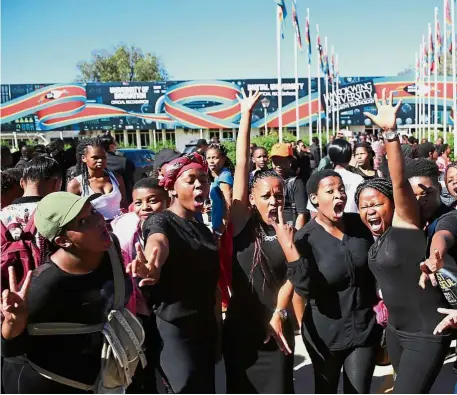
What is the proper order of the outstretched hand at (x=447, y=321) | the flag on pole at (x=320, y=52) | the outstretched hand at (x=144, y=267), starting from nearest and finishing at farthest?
1. the outstretched hand at (x=144, y=267)
2. the outstretched hand at (x=447, y=321)
3. the flag on pole at (x=320, y=52)

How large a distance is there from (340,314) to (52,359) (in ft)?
5.57

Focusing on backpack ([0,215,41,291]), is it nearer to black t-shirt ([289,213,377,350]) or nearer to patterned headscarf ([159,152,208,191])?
patterned headscarf ([159,152,208,191])

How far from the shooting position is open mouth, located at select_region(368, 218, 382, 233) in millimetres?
3072

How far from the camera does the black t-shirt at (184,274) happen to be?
2871 millimetres

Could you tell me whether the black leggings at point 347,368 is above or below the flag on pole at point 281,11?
below

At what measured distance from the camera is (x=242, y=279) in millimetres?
3180

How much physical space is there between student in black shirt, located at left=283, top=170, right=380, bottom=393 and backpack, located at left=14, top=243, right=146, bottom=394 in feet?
3.39

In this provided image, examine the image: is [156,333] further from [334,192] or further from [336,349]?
[334,192]

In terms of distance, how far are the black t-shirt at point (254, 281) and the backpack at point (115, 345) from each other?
77cm

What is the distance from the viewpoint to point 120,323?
8.21 feet

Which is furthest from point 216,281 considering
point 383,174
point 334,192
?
point 383,174

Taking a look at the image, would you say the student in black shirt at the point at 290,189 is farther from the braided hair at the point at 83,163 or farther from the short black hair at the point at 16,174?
the short black hair at the point at 16,174

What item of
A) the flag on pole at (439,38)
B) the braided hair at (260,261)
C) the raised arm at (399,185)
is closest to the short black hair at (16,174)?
the braided hair at (260,261)

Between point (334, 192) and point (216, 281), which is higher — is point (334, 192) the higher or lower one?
the higher one
